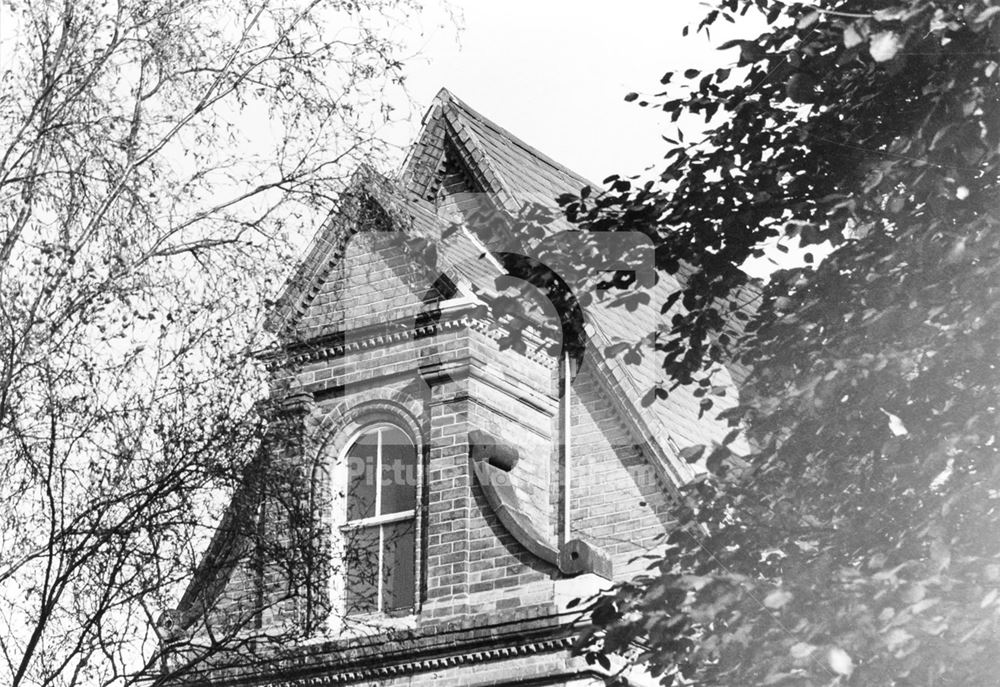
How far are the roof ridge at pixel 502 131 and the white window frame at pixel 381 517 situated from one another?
181 inches

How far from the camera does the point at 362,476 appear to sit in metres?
16.3

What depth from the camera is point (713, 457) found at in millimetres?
10312

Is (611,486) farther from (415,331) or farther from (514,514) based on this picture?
(415,331)

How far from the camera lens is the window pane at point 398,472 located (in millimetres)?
15969

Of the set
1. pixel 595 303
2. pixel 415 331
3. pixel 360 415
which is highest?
pixel 595 303

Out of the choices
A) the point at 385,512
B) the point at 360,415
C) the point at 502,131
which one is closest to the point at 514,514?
the point at 385,512

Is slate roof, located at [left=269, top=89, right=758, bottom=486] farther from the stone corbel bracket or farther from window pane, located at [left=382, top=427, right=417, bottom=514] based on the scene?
window pane, located at [left=382, top=427, right=417, bottom=514]

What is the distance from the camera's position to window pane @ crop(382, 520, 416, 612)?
1549 centimetres

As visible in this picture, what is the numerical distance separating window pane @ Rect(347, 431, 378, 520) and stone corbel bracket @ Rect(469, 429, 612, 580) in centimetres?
113

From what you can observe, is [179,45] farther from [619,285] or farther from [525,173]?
[525,173]

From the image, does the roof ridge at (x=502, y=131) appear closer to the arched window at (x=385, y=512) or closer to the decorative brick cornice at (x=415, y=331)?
the decorative brick cornice at (x=415, y=331)

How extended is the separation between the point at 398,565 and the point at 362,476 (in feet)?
3.55

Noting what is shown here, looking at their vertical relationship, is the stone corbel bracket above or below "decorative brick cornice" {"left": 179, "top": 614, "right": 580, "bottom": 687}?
above

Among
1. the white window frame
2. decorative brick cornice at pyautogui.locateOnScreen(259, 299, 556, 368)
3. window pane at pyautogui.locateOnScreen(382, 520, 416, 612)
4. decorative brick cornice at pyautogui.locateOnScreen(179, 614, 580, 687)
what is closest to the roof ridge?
decorative brick cornice at pyautogui.locateOnScreen(259, 299, 556, 368)
